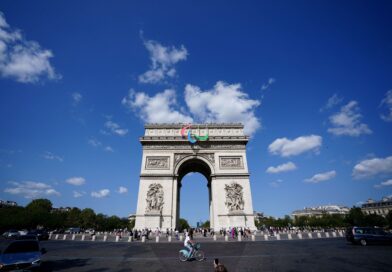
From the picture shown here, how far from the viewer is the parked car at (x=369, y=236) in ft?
47.6

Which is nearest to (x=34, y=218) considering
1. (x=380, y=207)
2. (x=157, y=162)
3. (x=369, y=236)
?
(x=157, y=162)

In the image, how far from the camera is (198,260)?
32.4 ft

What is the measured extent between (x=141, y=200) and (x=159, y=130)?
32.4 ft

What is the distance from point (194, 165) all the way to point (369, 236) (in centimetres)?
2232

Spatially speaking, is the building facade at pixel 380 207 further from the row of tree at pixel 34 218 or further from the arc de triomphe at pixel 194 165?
the row of tree at pixel 34 218

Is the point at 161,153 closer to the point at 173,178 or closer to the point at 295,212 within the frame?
the point at 173,178

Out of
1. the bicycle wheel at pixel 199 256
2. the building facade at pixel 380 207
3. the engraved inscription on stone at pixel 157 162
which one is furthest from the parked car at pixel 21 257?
the building facade at pixel 380 207

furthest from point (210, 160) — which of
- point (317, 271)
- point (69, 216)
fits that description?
point (69, 216)

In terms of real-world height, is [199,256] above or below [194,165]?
below

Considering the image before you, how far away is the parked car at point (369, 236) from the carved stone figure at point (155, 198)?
19.3 meters

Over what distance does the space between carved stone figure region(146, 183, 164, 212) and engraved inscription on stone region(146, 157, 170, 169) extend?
244cm

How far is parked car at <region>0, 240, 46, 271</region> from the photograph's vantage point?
23.6 feet

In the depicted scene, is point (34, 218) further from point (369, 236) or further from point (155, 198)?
point (369, 236)

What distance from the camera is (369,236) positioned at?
1463cm
